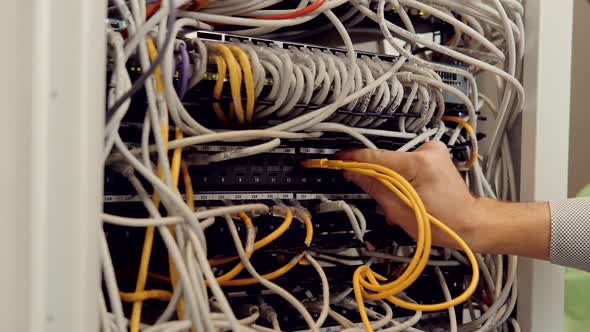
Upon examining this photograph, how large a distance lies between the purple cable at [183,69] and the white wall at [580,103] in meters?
1.26

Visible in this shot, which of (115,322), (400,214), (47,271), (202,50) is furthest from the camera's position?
(400,214)

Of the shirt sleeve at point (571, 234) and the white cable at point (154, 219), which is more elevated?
the white cable at point (154, 219)

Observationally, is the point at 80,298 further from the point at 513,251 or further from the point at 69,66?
the point at 513,251

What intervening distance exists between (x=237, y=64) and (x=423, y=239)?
11.8 inches

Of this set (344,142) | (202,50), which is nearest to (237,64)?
(202,50)

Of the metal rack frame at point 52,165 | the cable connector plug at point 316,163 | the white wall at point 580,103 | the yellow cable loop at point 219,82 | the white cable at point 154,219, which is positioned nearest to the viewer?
the metal rack frame at point 52,165

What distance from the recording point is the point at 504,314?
84 cm

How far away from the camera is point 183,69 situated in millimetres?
604

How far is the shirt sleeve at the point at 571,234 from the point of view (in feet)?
2.46

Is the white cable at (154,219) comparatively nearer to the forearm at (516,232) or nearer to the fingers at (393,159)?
the fingers at (393,159)

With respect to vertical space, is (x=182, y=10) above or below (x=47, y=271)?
above

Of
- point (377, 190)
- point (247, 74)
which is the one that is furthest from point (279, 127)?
point (377, 190)

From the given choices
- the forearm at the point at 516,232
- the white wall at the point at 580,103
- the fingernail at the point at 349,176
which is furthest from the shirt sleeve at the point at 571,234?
the white wall at the point at 580,103

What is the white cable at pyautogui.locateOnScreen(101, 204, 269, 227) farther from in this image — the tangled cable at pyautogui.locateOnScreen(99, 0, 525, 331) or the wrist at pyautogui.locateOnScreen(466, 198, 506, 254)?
the wrist at pyautogui.locateOnScreen(466, 198, 506, 254)
